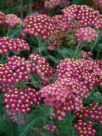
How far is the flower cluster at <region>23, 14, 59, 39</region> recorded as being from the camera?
4.82 m

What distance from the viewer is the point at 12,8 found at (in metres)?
6.66

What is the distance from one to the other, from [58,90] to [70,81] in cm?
31

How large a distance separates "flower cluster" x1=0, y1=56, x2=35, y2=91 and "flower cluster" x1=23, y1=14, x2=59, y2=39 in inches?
26.7

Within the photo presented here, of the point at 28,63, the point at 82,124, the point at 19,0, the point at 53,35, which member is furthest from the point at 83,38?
the point at 19,0

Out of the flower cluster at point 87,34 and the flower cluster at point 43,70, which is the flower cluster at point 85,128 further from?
the flower cluster at point 87,34

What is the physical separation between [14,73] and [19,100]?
357 mm

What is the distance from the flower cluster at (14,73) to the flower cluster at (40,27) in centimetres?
68

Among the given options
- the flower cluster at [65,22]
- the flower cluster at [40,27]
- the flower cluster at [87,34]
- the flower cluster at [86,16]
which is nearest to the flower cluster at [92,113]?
the flower cluster at [87,34]

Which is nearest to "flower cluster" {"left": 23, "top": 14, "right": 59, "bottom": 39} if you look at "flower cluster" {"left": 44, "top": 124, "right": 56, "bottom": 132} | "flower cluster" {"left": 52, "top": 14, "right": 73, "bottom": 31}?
"flower cluster" {"left": 52, "top": 14, "right": 73, "bottom": 31}

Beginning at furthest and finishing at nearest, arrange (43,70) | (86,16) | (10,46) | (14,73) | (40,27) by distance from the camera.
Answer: (86,16) < (40,27) < (10,46) < (43,70) < (14,73)

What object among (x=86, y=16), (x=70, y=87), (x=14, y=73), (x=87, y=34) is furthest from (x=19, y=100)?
(x=86, y=16)

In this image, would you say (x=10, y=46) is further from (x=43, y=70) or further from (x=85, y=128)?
(x=85, y=128)

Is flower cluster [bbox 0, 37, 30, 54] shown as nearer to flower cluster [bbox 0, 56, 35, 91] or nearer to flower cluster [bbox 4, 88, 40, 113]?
flower cluster [bbox 0, 56, 35, 91]

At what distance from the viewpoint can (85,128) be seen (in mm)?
3920
